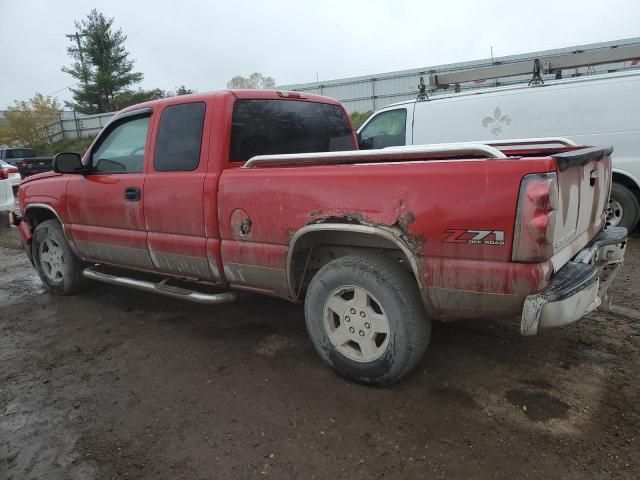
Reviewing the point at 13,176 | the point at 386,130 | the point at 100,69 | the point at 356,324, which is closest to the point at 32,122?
the point at 100,69

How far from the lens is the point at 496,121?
691 centimetres

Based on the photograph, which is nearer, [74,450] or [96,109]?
[74,450]

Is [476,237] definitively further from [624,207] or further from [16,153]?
[16,153]

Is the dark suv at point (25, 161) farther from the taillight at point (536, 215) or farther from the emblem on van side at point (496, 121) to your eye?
the taillight at point (536, 215)

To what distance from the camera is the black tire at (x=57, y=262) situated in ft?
16.2

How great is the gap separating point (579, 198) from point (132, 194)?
3.26 m

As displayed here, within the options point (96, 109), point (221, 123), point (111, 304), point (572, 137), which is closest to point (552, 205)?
point (221, 123)

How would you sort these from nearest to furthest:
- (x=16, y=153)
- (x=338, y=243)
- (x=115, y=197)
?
(x=338, y=243) → (x=115, y=197) → (x=16, y=153)

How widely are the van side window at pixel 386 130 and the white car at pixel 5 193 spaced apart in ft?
23.5

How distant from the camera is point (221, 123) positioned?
3.43m

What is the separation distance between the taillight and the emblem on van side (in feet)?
16.5

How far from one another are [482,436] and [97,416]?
2.20 m

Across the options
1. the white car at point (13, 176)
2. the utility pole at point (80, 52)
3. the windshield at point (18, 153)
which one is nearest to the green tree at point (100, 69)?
the utility pole at point (80, 52)

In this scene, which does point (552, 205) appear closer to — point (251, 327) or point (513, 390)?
point (513, 390)
